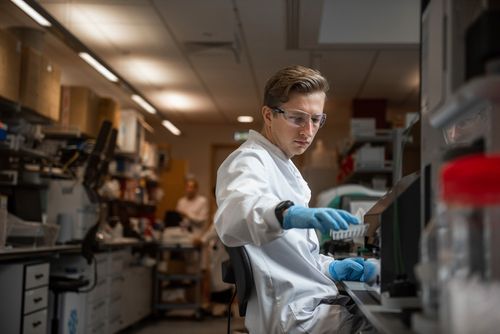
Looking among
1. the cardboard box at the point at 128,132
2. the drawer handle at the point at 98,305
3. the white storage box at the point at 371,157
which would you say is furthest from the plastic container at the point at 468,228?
the cardboard box at the point at 128,132

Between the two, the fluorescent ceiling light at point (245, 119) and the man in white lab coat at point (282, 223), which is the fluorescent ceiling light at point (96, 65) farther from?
the fluorescent ceiling light at point (245, 119)

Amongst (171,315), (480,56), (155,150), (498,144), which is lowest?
(171,315)

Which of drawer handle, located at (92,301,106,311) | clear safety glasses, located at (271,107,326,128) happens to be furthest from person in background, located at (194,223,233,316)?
clear safety glasses, located at (271,107,326,128)

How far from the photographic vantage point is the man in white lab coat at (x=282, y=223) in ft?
4.61

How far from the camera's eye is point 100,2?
4480mm

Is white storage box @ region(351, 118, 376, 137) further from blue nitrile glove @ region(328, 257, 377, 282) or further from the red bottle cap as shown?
the red bottle cap

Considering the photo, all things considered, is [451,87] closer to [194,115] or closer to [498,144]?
[498,144]

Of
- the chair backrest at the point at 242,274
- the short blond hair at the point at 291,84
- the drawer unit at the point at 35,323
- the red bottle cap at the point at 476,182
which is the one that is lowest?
the drawer unit at the point at 35,323

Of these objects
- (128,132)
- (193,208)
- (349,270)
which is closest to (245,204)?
(349,270)

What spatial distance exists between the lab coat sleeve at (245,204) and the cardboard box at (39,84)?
2933 mm

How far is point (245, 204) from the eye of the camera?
4.58 ft

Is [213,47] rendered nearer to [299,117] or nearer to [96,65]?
[96,65]

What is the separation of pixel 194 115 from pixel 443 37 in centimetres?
827

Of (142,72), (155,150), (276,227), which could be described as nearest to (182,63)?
(142,72)
